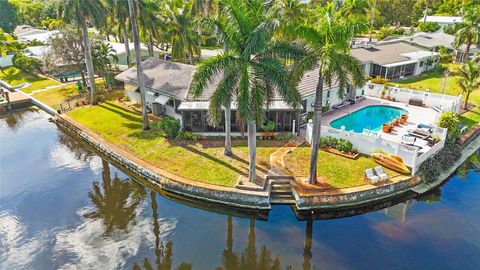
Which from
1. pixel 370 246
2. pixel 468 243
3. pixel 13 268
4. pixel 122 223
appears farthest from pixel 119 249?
pixel 468 243

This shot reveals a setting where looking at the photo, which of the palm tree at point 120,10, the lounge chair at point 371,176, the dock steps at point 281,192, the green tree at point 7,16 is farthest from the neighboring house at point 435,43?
the green tree at point 7,16

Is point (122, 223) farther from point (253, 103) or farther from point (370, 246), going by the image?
point (370, 246)

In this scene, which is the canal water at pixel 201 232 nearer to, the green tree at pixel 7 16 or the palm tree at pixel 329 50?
the palm tree at pixel 329 50

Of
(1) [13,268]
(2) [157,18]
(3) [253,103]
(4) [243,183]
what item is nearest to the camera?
(1) [13,268]

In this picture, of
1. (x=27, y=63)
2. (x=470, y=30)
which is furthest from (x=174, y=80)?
(x=470, y=30)

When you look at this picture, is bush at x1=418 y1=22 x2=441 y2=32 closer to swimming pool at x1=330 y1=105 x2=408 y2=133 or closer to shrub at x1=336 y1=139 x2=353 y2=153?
swimming pool at x1=330 y1=105 x2=408 y2=133

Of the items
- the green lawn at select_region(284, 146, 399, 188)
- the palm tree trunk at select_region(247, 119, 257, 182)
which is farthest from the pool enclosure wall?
the palm tree trunk at select_region(247, 119, 257, 182)
